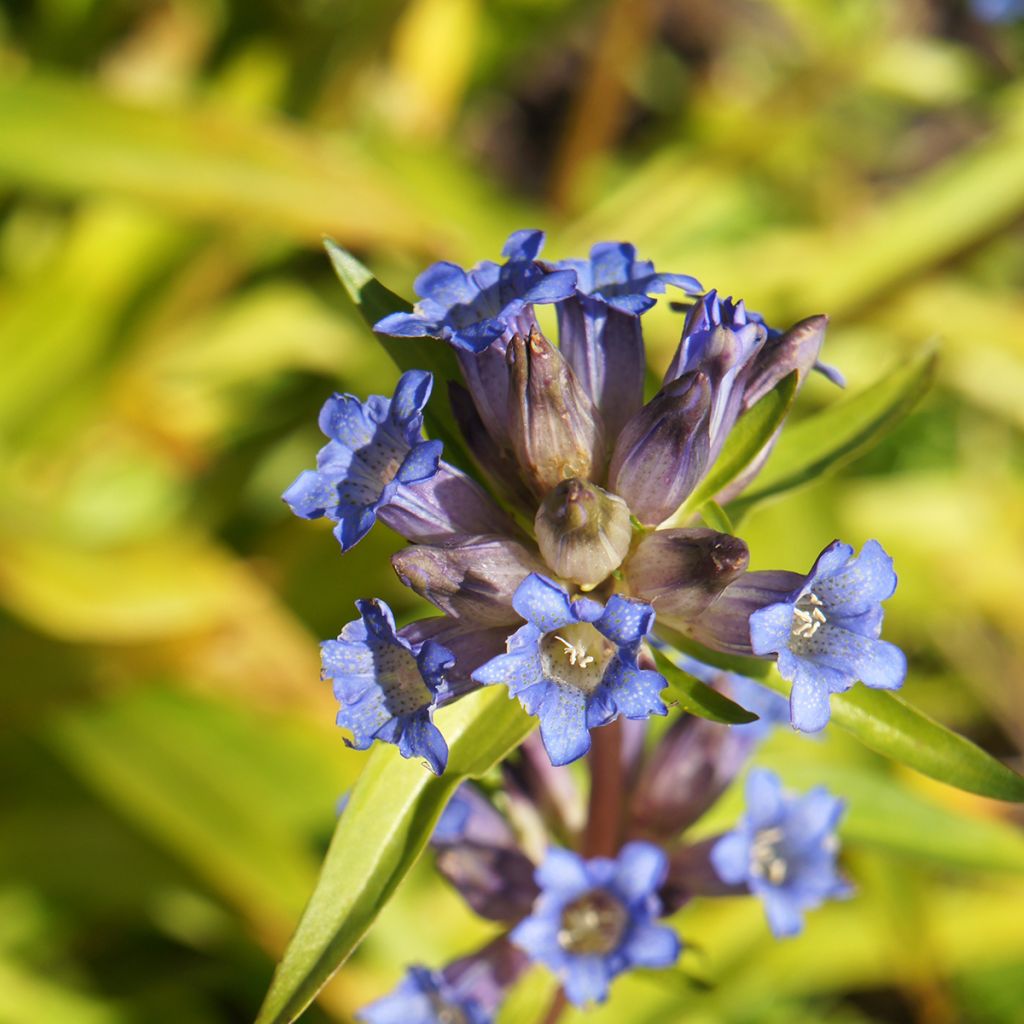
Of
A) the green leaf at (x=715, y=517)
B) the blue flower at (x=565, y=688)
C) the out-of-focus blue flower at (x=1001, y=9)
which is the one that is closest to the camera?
the blue flower at (x=565, y=688)

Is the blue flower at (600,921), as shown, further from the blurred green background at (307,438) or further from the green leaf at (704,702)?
the green leaf at (704,702)

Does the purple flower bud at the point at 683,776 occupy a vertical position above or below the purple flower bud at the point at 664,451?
below

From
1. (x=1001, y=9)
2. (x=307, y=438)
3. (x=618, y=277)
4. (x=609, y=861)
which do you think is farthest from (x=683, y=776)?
(x=1001, y=9)

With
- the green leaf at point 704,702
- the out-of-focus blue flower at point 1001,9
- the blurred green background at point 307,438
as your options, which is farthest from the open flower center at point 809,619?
the out-of-focus blue flower at point 1001,9

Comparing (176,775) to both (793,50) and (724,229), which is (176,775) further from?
(793,50)

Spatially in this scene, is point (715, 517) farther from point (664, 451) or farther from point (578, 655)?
point (578, 655)

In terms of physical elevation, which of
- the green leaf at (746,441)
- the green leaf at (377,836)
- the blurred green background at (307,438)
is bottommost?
the blurred green background at (307,438)
